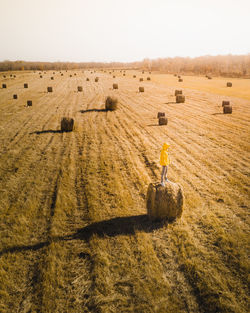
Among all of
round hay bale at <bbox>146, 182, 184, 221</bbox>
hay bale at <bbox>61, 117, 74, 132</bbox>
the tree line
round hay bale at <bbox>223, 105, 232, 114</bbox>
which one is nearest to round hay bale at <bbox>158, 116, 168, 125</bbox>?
hay bale at <bbox>61, 117, 74, 132</bbox>

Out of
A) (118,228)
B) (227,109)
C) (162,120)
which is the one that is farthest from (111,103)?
(118,228)

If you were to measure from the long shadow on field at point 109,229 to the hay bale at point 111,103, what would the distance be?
1590cm

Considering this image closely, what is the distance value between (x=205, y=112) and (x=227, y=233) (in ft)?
54.0

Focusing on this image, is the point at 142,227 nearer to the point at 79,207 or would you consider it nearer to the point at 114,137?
the point at 79,207

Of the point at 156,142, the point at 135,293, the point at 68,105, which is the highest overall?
the point at 68,105

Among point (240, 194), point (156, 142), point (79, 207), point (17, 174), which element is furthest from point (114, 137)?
point (240, 194)

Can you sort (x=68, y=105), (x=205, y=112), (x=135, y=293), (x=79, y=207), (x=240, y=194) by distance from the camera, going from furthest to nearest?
(x=68, y=105) < (x=205, y=112) < (x=240, y=194) < (x=79, y=207) < (x=135, y=293)

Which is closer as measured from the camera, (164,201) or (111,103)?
(164,201)

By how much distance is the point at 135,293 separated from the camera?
4.54m

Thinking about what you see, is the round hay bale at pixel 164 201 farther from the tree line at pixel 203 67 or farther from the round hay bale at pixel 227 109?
the tree line at pixel 203 67

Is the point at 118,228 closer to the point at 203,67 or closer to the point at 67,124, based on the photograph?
the point at 67,124

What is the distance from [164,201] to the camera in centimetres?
643

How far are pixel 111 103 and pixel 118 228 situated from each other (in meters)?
16.4

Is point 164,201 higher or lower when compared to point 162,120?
lower
